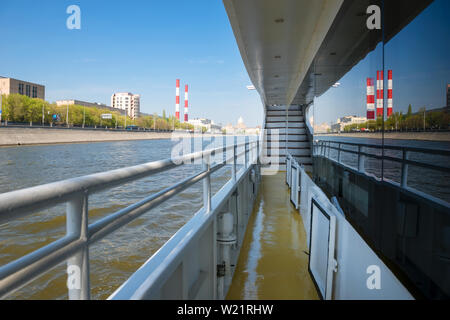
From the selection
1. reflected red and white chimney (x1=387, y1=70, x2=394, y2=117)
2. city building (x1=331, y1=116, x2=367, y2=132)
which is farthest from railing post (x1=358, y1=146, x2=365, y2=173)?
reflected red and white chimney (x1=387, y1=70, x2=394, y2=117)

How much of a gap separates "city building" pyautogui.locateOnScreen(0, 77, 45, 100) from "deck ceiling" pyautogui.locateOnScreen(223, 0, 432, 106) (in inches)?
3321

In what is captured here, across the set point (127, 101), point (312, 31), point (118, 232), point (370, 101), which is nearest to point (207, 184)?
point (370, 101)

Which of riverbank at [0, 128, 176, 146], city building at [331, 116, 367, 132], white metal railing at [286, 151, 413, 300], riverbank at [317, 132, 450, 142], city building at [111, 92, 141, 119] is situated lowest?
white metal railing at [286, 151, 413, 300]

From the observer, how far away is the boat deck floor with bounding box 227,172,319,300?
2719 millimetres

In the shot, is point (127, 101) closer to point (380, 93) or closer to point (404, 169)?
point (380, 93)

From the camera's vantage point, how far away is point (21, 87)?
82938 millimetres

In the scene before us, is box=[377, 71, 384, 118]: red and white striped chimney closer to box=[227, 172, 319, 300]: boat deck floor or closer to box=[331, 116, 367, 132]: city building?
box=[331, 116, 367, 132]: city building

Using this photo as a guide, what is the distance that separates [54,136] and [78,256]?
44.0 metres

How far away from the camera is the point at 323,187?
132 inches

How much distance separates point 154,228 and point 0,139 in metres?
34.0

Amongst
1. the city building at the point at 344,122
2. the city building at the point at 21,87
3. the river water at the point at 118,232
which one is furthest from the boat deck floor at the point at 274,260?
the city building at the point at 21,87

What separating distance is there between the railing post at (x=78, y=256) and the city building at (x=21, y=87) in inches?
3452

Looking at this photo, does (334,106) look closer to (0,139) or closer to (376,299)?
(376,299)

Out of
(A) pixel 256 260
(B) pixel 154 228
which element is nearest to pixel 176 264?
(A) pixel 256 260
